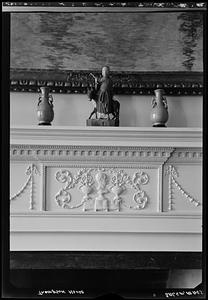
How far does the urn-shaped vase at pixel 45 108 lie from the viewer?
175cm

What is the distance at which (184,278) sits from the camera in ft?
5.78

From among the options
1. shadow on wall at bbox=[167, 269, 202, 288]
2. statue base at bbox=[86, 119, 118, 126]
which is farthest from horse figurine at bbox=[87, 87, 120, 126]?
shadow on wall at bbox=[167, 269, 202, 288]

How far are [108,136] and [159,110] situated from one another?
19 centimetres

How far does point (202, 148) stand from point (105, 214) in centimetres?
39

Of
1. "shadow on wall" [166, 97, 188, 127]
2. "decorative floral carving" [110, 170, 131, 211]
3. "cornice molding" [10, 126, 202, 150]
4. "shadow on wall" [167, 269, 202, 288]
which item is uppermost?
"shadow on wall" [166, 97, 188, 127]

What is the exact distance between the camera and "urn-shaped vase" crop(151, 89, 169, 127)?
176 centimetres

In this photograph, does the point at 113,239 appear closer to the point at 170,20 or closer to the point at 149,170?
the point at 149,170

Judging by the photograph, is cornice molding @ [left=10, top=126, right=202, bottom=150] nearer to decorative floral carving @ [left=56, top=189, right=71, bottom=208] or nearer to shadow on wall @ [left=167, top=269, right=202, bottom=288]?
decorative floral carving @ [left=56, top=189, right=71, bottom=208]

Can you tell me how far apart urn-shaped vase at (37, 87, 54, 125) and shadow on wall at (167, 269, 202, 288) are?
0.66 m

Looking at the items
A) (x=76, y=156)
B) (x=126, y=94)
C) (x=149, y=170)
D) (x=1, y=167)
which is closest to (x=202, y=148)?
(x=149, y=170)

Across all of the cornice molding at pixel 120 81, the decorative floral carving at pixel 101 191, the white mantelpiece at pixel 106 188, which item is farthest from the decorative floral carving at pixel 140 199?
the cornice molding at pixel 120 81

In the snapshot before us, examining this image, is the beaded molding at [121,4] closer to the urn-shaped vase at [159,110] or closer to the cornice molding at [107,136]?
the urn-shaped vase at [159,110]

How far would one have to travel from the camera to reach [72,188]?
178 cm

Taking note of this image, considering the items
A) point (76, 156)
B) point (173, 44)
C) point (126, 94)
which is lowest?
point (76, 156)
